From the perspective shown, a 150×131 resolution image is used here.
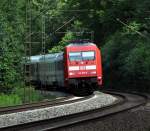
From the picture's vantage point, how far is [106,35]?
62625 millimetres

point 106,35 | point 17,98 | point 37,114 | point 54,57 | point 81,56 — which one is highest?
point 106,35

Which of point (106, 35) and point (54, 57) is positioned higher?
point (106, 35)

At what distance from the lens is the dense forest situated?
37.0 m

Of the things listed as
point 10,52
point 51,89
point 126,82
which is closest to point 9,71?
point 10,52

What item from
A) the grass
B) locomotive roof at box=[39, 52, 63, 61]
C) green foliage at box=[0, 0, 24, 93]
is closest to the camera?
the grass

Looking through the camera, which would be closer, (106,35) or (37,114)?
(37,114)

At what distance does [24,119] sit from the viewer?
1781 cm

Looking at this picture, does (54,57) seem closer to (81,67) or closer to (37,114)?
(81,67)

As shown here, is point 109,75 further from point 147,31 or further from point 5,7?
point 5,7

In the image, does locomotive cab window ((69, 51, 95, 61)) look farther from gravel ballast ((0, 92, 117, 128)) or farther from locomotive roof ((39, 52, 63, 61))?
gravel ballast ((0, 92, 117, 128))

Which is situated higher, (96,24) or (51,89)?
(96,24)

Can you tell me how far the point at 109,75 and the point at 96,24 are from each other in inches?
547

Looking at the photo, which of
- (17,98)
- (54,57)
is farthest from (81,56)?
(17,98)

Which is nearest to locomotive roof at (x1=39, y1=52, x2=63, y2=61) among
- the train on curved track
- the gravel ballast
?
the train on curved track
